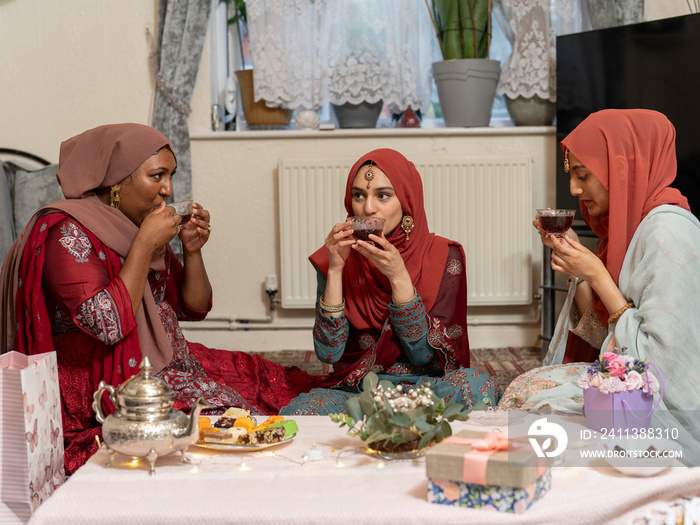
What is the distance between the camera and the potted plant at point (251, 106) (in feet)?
13.1

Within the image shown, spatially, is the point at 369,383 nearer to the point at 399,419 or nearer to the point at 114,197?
the point at 399,419

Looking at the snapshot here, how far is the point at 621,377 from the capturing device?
154 centimetres

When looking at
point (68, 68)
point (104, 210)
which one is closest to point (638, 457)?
point (104, 210)

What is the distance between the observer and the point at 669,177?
84.2 inches

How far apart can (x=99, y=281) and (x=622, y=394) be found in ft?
4.38

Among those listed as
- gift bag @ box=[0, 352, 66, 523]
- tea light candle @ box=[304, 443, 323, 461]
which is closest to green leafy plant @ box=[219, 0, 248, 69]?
gift bag @ box=[0, 352, 66, 523]

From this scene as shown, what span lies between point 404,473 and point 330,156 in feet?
9.11

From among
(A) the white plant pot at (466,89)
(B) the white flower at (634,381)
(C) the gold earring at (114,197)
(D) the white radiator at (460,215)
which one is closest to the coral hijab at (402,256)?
(C) the gold earring at (114,197)

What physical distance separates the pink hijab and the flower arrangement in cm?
122

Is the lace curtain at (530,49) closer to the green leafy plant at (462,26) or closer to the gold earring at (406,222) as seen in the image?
the green leafy plant at (462,26)

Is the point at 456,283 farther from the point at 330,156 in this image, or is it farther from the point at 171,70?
the point at 171,70

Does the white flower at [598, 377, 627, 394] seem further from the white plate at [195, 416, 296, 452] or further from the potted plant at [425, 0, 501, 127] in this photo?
the potted plant at [425, 0, 501, 127]

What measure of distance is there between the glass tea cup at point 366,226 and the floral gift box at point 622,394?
2.60 feet

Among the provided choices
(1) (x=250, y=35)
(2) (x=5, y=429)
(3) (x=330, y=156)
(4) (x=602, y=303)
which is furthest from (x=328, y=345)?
(1) (x=250, y=35)
